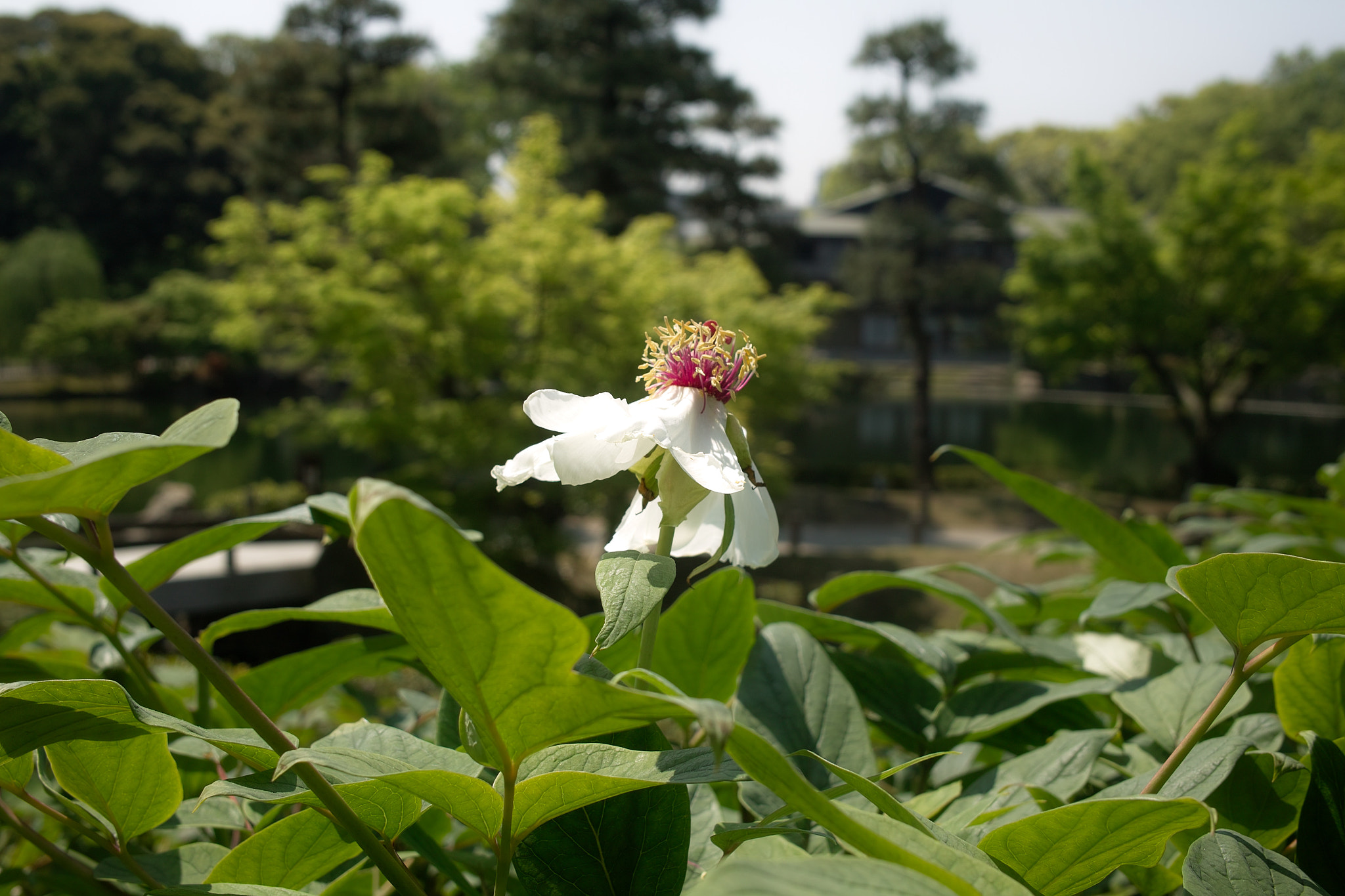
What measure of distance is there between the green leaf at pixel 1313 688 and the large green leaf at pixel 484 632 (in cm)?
42

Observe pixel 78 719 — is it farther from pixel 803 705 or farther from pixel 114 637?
pixel 803 705

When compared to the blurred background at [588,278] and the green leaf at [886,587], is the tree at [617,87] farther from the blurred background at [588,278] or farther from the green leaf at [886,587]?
the green leaf at [886,587]

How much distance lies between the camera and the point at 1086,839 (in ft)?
0.97

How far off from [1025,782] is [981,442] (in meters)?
16.1

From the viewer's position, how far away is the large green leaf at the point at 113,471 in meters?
0.22

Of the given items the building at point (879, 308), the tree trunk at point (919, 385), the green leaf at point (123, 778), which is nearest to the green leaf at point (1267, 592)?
the green leaf at point (123, 778)

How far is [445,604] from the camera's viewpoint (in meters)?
0.22

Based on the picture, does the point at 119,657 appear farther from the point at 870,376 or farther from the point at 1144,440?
the point at 870,376

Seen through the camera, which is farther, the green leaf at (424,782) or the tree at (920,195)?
the tree at (920,195)

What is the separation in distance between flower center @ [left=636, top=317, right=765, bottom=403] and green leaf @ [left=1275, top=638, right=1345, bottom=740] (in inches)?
13.6

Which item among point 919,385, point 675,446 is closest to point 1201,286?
point 919,385

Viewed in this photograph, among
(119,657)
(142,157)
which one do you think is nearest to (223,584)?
(119,657)

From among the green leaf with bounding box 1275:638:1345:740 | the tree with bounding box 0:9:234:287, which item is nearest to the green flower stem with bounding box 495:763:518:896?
the green leaf with bounding box 1275:638:1345:740

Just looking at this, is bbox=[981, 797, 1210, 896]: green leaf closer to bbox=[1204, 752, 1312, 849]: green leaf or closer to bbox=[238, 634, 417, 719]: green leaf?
bbox=[1204, 752, 1312, 849]: green leaf
